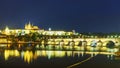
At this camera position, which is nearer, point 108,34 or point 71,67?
point 71,67

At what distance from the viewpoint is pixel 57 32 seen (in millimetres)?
176000

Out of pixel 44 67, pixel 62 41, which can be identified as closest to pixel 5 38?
pixel 62 41

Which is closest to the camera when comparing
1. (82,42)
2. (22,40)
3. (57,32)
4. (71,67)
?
(71,67)

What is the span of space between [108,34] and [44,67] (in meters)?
112

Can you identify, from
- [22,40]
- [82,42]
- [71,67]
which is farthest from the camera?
[22,40]

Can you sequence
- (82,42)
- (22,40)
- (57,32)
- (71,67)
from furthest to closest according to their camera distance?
1. (57,32)
2. (22,40)
3. (82,42)
4. (71,67)

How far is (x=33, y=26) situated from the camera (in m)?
184

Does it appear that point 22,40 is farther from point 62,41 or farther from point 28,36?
point 62,41

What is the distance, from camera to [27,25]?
18600 cm

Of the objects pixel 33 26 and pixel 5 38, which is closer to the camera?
pixel 5 38

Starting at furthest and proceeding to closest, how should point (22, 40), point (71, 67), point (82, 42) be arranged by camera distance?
point (22, 40) → point (82, 42) → point (71, 67)

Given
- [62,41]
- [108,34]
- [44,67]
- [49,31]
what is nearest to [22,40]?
[62,41]

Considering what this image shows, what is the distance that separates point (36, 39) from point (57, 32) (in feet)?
115

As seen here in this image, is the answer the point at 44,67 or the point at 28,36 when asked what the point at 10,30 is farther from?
the point at 44,67
